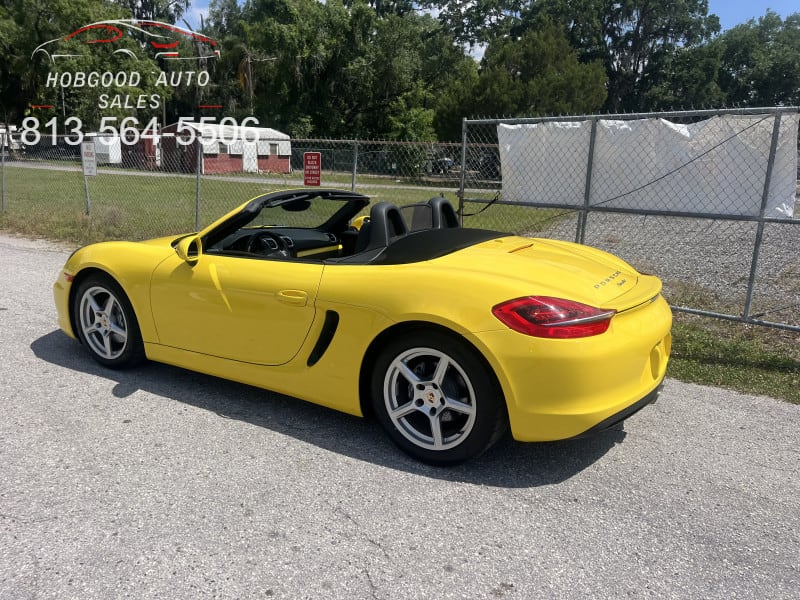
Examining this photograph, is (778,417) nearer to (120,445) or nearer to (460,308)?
(460,308)

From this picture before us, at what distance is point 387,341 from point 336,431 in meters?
0.72

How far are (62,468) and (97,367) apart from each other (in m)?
1.51

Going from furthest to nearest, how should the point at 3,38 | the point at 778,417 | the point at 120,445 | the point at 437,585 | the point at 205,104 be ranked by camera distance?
1. the point at 205,104
2. the point at 3,38
3. the point at 778,417
4. the point at 120,445
5. the point at 437,585

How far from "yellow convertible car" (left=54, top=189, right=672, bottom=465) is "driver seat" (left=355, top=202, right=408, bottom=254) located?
12 millimetres

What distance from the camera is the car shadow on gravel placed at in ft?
10.2

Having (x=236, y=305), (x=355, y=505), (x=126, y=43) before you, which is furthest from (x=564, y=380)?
(x=126, y=43)

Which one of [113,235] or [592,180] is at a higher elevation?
[592,180]

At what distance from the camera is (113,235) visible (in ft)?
35.9

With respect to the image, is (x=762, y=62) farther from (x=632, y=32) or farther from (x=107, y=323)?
(x=107, y=323)

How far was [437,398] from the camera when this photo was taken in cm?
303

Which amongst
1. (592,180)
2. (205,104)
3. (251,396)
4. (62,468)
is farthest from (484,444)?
(205,104)

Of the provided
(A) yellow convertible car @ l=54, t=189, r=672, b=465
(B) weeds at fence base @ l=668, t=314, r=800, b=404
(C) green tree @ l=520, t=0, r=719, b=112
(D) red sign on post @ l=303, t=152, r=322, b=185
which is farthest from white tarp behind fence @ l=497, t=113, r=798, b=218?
(C) green tree @ l=520, t=0, r=719, b=112

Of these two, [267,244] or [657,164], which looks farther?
[657,164]

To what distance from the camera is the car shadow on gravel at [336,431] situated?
3098 mm
